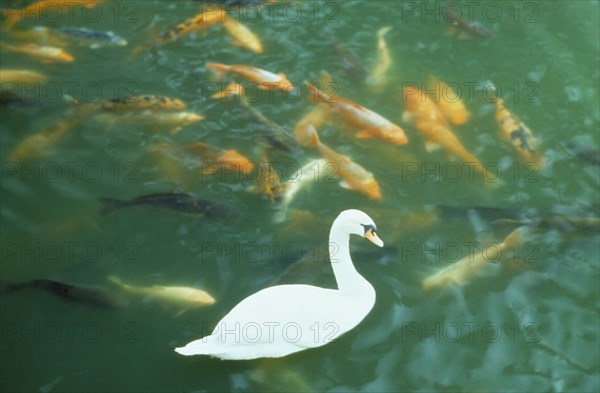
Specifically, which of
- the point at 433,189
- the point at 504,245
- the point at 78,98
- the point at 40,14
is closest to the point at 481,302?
the point at 504,245

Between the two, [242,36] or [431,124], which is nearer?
[431,124]

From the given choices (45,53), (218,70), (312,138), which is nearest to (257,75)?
(218,70)

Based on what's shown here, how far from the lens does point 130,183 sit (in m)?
5.21

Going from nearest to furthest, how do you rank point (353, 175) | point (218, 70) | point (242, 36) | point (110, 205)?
point (110, 205) < point (353, 175) < point (218, 70) < point (242, 36)

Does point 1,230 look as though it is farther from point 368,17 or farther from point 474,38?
point 474,38

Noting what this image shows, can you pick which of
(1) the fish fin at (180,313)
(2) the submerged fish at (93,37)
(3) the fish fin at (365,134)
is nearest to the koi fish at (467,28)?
(3) the fish fin at (365,134)

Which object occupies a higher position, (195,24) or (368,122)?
(195,24)

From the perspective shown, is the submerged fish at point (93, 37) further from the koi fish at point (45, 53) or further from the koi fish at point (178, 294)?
the koi fish at point (178, 294)

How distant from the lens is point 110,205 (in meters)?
4.98

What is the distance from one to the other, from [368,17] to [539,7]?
65.2 inches

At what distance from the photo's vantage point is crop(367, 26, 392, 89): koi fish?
6.11 m

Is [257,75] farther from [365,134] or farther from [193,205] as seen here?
[193,205]

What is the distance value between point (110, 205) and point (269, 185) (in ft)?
3.53

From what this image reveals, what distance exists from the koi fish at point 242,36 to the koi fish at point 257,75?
1.23 feet
